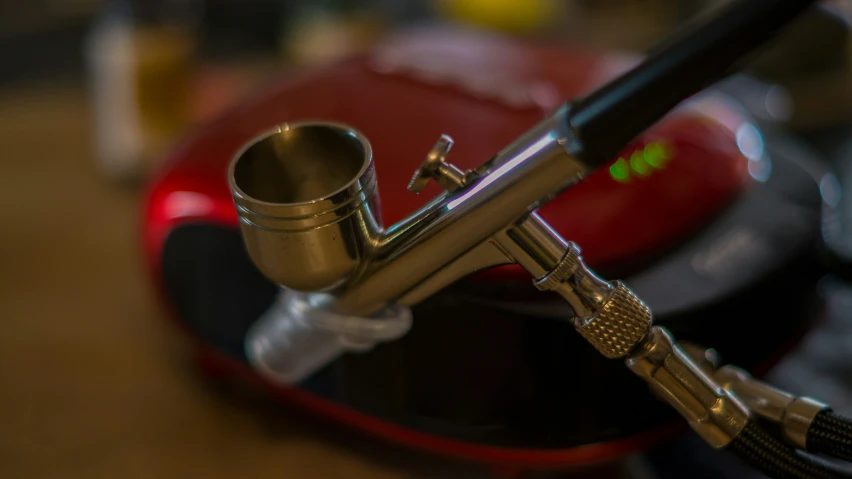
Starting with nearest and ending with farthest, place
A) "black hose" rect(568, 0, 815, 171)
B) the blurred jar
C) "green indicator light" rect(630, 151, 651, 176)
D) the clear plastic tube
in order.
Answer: "black hose" rect(568, 0, 815, 171) < the clear plastic tube < "green indicator light" rect(630, 151, 651, 176) < the blurred jar

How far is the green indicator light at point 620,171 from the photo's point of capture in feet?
1.57

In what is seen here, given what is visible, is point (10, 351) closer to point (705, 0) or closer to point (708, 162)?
point (708, 162)

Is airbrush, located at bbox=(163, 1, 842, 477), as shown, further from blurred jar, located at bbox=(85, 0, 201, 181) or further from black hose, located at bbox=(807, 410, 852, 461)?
blurred jar, located at bbox=(85, 0, 201, 181)

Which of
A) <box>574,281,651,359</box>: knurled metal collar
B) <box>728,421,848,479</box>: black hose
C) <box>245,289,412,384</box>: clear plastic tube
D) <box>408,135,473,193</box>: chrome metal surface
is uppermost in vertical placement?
<box>408,135,473,193</box>: chrome metal surface

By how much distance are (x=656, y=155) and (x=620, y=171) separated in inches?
1.4

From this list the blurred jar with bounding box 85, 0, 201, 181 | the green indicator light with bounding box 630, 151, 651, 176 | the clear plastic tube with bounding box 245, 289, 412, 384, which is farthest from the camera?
the blurred jar with bounding box 85, 0, 201, 181

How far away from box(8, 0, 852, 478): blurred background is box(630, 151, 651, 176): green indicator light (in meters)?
0.19

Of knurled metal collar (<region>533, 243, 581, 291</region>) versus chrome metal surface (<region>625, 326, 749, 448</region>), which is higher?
knurled metal collar (<region>533, 243, 581, 291</region>)

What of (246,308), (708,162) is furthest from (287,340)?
(708,162)

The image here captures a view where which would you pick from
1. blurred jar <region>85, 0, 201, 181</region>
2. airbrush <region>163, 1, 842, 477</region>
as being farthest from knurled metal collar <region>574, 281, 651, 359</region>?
blurred jar <region>85, 0, 201, 181</region>

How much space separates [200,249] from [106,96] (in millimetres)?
426

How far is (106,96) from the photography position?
2.74 feet

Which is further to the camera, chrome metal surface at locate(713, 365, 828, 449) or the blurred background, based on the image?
the blurred background

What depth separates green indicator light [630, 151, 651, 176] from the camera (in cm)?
49
